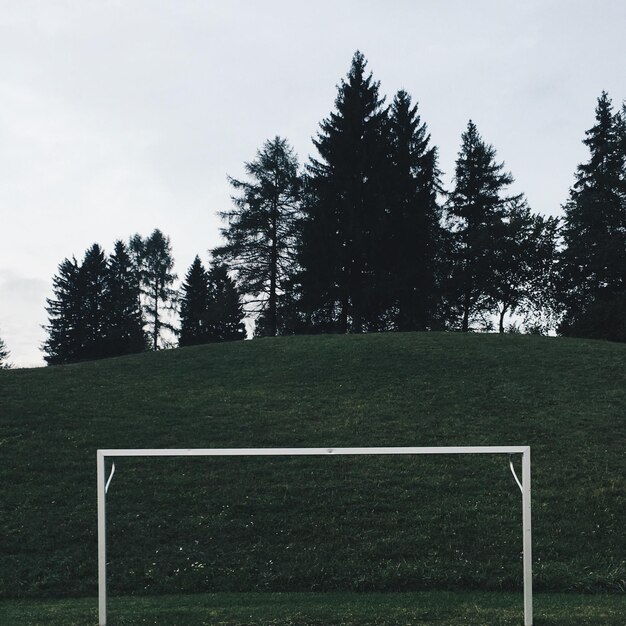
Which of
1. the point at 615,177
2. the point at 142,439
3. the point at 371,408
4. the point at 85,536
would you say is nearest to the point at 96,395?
the point at 142,439

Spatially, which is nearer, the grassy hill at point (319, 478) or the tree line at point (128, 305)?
the grassy hill at point (319, 478)

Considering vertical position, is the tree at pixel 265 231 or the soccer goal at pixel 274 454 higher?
the tree at pixel 265 231

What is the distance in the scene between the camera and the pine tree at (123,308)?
61.0m

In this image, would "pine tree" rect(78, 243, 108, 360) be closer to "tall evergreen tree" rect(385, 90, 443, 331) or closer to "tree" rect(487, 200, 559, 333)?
"tall evergreen tree" rect(385, 90, 443, 331)

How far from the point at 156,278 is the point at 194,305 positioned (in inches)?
180

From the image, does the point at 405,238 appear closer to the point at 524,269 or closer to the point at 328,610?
the point at 524,269

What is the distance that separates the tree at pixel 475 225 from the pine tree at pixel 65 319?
115 feet

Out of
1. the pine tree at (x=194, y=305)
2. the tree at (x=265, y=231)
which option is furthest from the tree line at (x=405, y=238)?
the pine tree at (x=194, y=305)

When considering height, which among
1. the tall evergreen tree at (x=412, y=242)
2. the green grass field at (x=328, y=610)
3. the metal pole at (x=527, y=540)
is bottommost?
the green grass field at (x=328, y=610)

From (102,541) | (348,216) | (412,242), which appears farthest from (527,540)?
(412,242)

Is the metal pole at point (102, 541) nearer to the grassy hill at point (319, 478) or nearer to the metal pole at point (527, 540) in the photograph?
the grassy hill at point (319, 478)

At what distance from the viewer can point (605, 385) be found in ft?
72.5

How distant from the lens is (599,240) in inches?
1897

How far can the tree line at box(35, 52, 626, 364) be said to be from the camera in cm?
4475
